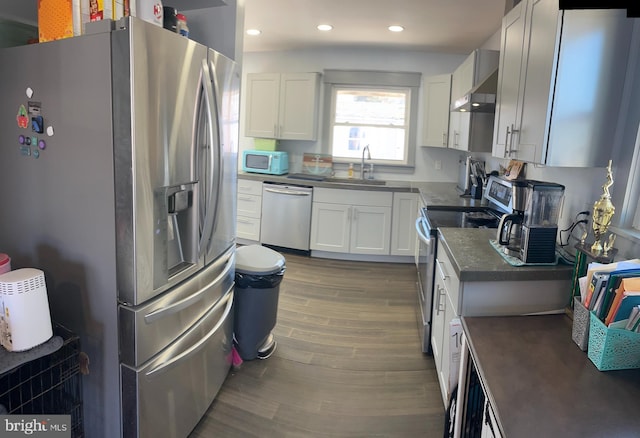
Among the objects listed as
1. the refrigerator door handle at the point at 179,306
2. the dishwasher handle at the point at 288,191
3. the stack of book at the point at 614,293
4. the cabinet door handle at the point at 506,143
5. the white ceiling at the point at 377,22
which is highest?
the white ceiling at the point at 377,22

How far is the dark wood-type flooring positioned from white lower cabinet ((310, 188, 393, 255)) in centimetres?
98

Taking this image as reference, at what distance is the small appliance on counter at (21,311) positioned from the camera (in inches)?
54.4

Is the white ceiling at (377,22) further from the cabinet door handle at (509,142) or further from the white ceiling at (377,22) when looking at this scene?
the cabinet door handle at (509,142)

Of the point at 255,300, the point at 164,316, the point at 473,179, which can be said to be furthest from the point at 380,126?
the point at 164,316

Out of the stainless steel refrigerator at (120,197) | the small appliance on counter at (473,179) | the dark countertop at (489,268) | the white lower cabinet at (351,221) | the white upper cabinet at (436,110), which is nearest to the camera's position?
the stainless steel refrigerator at (120,197)

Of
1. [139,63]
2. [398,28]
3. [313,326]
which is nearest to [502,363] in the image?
[139,63]

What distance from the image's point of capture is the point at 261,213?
514 centimetres

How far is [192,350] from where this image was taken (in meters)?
1.90

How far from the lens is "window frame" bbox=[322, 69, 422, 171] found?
5.15 m

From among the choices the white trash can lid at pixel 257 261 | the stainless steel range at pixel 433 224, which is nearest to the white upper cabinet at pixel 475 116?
the stainless steel range at pixel 433 224

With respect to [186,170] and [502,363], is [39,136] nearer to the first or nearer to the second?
[186,170]

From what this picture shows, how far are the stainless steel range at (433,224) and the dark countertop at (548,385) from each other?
1.25 meters

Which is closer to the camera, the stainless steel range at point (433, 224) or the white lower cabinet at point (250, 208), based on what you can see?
the stainless steel range at point (433, 224)

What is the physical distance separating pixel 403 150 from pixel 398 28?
62.9 inches
